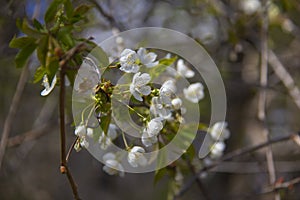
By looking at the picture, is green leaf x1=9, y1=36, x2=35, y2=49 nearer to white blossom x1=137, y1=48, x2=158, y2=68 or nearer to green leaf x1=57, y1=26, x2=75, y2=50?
green leaf x1=57, y1=26, x2=75, y2=50

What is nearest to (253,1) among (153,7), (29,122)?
(153,7)

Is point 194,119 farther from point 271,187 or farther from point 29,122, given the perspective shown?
point 29,122

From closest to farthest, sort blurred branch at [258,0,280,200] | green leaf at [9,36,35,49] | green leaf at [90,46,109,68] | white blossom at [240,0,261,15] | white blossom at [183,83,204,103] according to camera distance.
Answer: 1. green leaf at [9,36,35,49]
2. green leaf at [90,46,109,68]
3. white blossom at [183,83,204,103]
4. blurred branch at [258,0,280,200]
5. white blossom at [240,0,261,15]

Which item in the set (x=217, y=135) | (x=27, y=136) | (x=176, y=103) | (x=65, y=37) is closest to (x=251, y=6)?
(x=217, y=135)

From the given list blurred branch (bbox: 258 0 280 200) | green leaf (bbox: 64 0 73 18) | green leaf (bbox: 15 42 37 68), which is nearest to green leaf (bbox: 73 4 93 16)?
green leaf (bbox: 64 0 73 18)

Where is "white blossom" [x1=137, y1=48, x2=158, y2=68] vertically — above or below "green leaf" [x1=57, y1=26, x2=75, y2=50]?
below

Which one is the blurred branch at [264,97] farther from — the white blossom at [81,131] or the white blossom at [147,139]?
the white blossom at [81,131]
